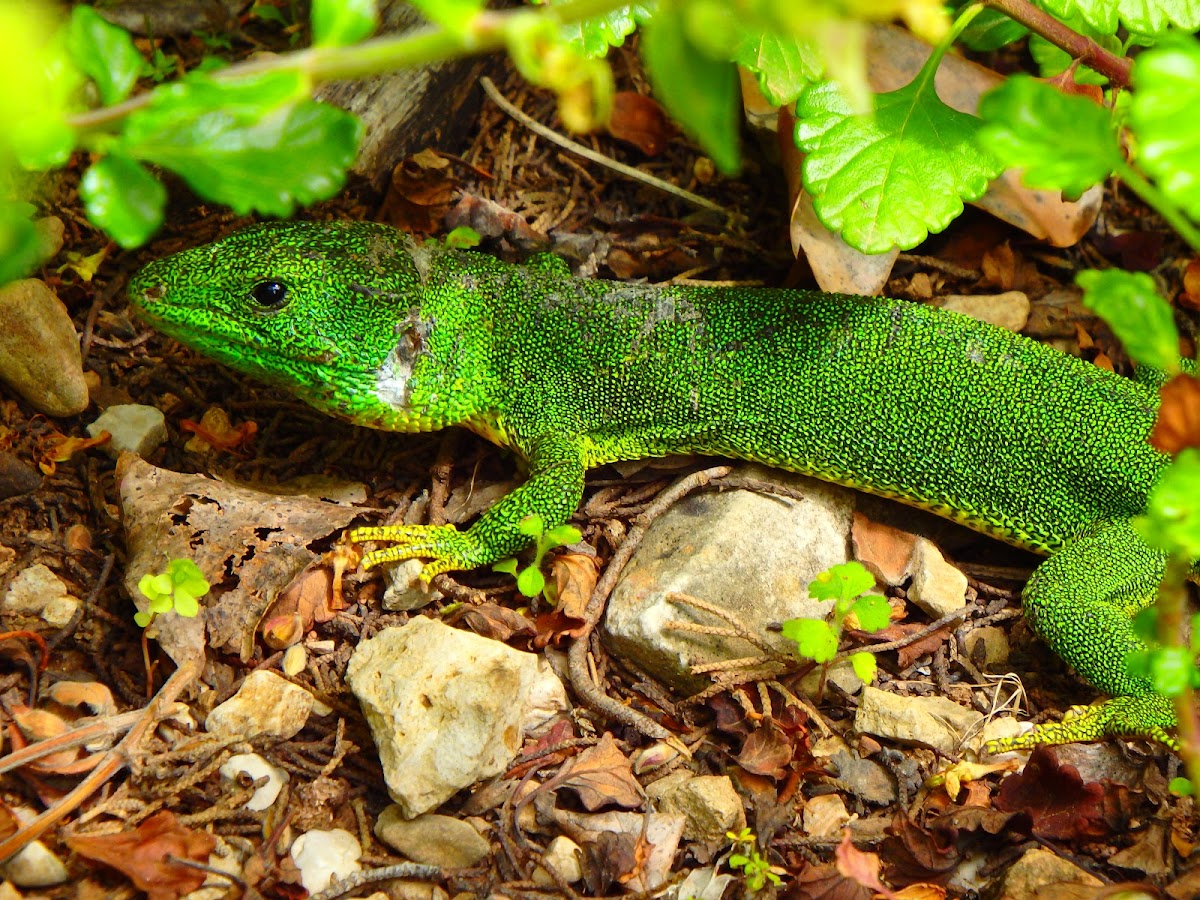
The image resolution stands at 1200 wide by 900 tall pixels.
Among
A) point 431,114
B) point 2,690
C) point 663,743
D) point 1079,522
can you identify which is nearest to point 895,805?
point 663,743

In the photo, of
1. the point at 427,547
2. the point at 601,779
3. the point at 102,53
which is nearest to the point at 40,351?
the point at 427,547

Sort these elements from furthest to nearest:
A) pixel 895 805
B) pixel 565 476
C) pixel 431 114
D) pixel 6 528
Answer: pixel 431 114 < pixel 565 476 < pixel 6 528 < pixel 895 805

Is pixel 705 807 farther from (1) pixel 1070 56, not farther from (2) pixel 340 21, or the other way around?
(1) pixel 1070 56

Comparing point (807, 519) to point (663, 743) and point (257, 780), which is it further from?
point (257, 780)

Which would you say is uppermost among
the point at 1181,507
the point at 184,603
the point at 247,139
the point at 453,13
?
the point at 453,13

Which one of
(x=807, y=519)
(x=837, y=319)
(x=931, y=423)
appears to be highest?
(x=837, y=319)

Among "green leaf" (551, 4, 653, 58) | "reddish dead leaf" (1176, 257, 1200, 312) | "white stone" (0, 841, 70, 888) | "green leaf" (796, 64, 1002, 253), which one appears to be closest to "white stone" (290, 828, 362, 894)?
"white stone" (0, 841, 70, 888)

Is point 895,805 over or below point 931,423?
below
